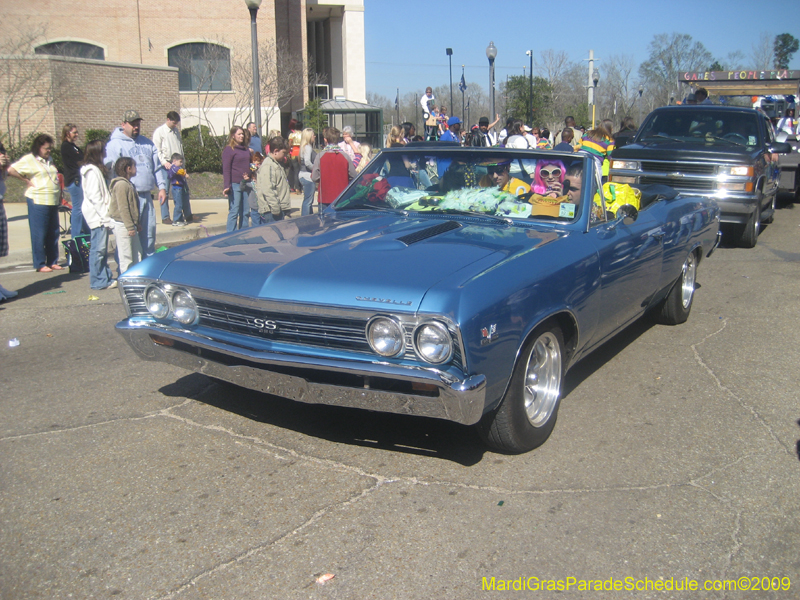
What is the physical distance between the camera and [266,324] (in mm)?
3502

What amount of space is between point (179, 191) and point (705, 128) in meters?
8.82

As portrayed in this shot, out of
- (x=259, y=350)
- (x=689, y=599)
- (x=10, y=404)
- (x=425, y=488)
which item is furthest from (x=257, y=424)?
(x=689, y=599)

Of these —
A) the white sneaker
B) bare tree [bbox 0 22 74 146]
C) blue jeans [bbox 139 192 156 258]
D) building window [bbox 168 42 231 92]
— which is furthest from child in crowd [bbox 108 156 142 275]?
building window [bbox 168 42 231 92]

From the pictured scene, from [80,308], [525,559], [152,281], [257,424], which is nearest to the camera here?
[525,559]

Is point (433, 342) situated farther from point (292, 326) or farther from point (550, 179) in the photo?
point (550, 179)

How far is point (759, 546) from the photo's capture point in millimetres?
2980

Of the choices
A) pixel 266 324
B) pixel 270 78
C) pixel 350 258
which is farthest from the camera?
pixel 270 78

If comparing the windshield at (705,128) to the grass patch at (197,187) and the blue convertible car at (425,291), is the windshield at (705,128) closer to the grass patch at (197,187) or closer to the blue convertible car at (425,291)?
the blue convertible car at (425,291)

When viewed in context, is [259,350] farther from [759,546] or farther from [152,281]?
[759,546]

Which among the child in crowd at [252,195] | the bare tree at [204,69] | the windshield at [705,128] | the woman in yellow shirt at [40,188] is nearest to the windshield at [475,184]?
the woman in yellow shirt at [40,188]

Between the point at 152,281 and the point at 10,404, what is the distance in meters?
1.51

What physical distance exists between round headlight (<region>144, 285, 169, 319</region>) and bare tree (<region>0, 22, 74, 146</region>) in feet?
66.8

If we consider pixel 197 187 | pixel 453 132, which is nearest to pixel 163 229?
pixel 453 132

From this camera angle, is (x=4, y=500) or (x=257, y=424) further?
(x=257, y=424)
